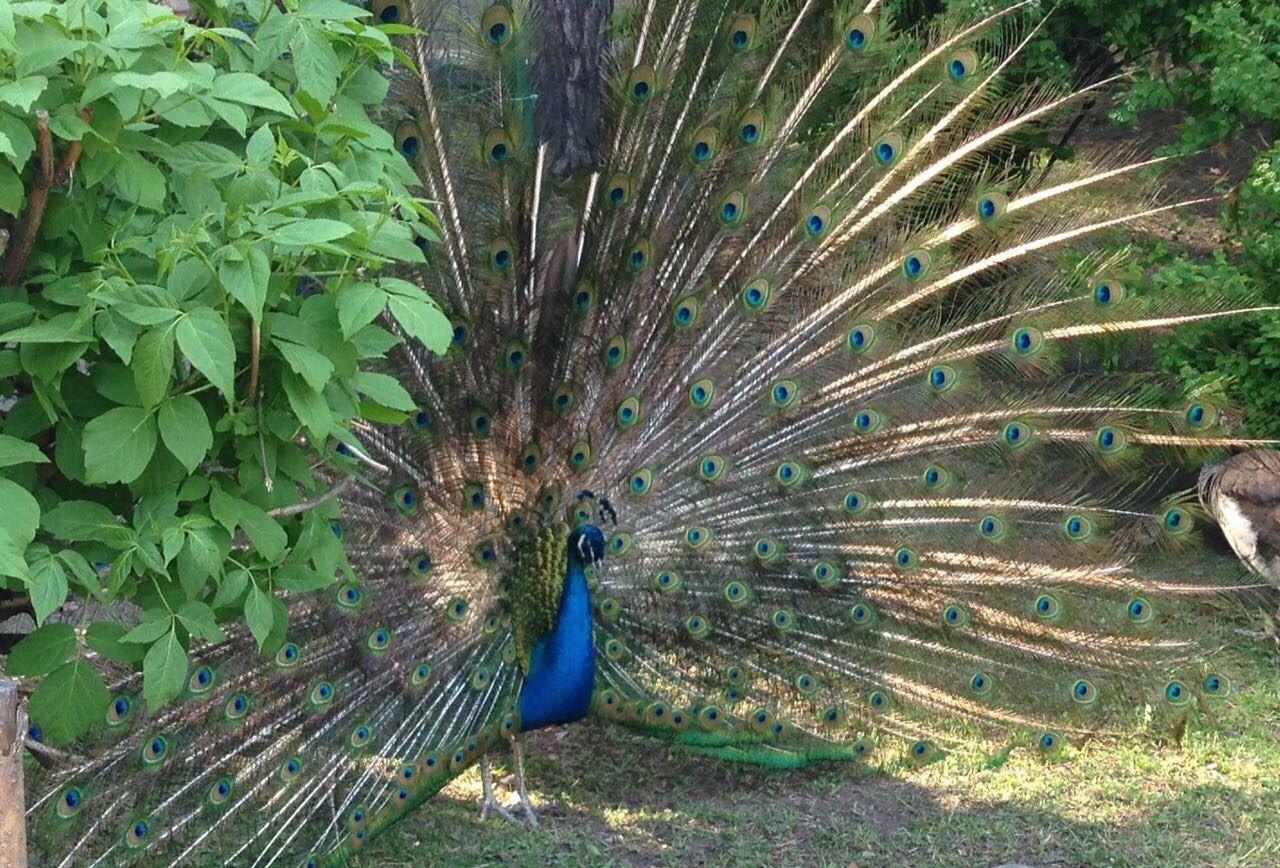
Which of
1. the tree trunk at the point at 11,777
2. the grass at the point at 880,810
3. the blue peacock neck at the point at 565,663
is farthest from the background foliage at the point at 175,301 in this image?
the grass at the point at 880,810

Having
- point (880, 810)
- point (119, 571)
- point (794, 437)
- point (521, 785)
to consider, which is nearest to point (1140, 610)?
point (880, 810)

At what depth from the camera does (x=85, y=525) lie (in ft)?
6.03

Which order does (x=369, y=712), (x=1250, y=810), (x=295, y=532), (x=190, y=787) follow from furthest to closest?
(x=1250, y=810), (x=369, y=712), (x=190, y=787), (x=295, y=532)

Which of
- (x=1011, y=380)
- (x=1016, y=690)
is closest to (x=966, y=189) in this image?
(x=1011, y=380)

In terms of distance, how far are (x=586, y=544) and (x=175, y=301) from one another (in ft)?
7.94

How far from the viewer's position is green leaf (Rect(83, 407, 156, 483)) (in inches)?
67.2

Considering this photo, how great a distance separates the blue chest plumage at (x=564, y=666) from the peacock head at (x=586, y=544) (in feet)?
0.13

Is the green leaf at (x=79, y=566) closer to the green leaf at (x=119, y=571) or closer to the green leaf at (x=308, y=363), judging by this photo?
the green leaf at (x=119, y=571)

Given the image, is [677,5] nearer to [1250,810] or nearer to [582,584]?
[582,584]

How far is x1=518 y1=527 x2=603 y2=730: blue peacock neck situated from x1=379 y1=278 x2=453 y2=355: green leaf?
2.32 m

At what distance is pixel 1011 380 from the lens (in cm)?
423

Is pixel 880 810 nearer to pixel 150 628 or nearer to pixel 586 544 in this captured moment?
pixel 586 544

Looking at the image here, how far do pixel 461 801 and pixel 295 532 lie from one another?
95.4 inches

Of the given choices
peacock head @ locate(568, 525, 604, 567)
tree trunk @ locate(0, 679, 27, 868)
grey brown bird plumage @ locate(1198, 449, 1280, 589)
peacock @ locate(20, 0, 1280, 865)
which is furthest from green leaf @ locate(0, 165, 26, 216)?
grey brown bird plumage @ locate(1198, 449, 1280, 589)
